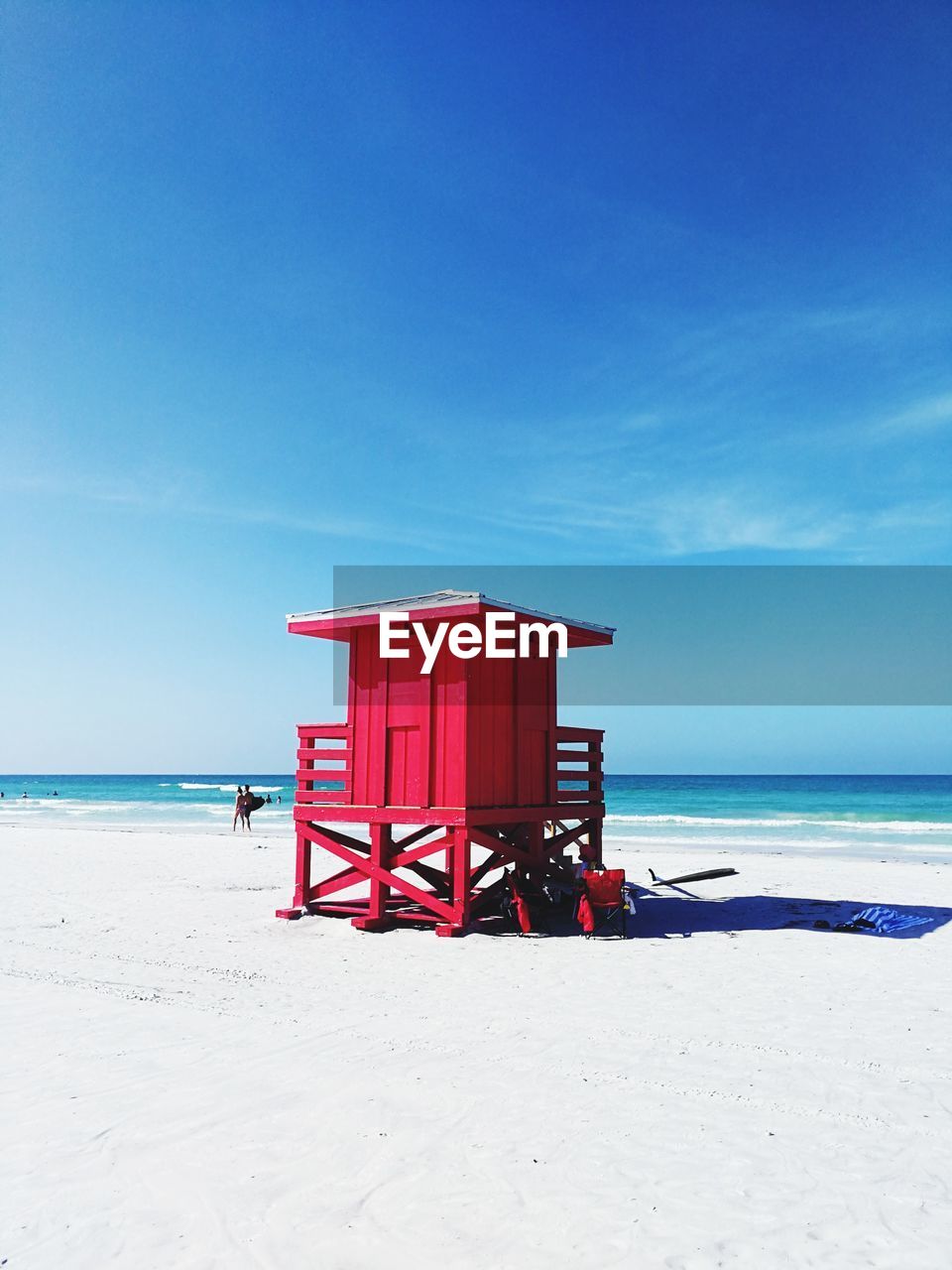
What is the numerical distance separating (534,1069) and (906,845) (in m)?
30.5

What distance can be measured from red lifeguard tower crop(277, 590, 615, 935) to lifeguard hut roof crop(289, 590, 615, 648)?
0.02 metres

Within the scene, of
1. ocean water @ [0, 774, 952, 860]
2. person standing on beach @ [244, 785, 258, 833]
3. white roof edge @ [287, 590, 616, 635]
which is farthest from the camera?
person standing on beach @ [244, 785, 258, 833]

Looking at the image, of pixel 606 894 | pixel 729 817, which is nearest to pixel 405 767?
pixel 606 894

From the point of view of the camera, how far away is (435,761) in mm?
11586

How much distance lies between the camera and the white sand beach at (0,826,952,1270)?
4012 millimetres

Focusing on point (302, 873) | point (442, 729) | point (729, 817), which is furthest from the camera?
point (729, 817)

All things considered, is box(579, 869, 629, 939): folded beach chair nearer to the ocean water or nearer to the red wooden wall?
the red wooden wall

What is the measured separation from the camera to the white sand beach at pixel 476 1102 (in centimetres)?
401

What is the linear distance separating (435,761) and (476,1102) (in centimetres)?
619

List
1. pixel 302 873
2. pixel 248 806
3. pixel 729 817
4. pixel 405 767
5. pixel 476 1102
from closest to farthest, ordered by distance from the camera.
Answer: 1. pixel 476 1102
2. pixel 405 767
3. pixel 302 873
4. pixel 248 806
5. pixel 729 817

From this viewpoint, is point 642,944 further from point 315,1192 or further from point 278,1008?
point 315,1192

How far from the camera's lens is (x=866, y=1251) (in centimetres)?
389

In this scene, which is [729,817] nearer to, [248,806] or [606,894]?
[248,806]

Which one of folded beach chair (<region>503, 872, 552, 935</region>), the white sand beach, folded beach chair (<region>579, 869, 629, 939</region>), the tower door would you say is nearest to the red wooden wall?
the tower door
